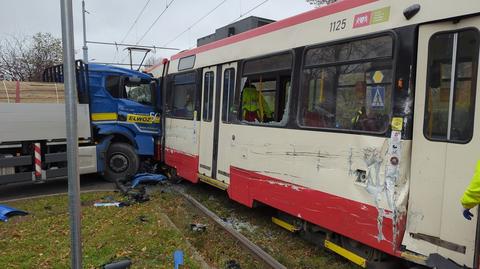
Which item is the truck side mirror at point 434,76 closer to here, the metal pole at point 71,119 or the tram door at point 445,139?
the tram door at point 445,139

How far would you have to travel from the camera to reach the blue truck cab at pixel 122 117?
9059 millimetres

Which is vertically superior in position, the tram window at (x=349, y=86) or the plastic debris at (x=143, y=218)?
the tram window at (x=349, y=86)

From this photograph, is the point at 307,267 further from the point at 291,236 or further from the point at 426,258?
the point at 426,258

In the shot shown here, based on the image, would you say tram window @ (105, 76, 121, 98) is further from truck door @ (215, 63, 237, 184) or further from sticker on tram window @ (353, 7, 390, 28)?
sticker on tram window @ (353, 7, 390, 28)

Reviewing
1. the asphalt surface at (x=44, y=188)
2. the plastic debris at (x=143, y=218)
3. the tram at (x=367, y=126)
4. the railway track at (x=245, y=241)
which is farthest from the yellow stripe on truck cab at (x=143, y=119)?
the tram at (x=367, y=126)

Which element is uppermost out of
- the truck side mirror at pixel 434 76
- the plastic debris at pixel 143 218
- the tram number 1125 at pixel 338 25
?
the tram number 1125 at pixel 338 25

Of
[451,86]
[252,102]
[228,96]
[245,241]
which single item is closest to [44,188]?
[228,96]

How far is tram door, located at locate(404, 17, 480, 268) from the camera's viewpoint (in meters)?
3.12

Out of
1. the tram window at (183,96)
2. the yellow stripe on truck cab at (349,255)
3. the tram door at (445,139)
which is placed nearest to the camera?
the tram door at (445,139)

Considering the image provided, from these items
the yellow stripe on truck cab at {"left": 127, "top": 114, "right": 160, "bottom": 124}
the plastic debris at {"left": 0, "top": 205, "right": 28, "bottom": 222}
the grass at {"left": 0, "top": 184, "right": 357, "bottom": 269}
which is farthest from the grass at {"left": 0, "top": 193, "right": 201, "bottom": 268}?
the yellow stripe on truck cab at {"left": 127, "top": 114, "right": 160, "bottom": 124}

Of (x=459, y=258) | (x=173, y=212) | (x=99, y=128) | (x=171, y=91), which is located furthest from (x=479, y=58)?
(x=99, y=128)

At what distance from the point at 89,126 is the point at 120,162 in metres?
1.20

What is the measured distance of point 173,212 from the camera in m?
6.81

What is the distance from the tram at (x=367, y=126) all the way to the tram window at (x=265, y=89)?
0.8 inches
